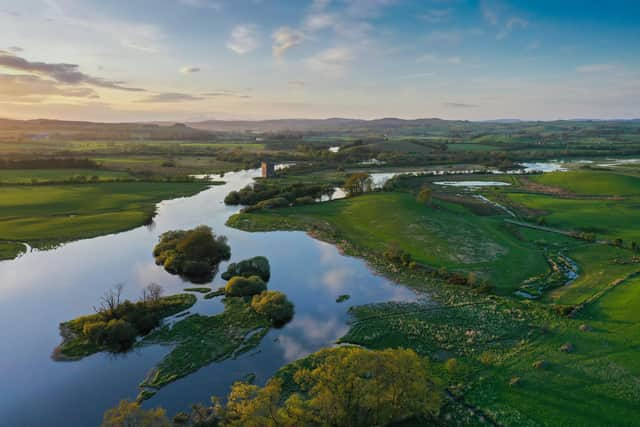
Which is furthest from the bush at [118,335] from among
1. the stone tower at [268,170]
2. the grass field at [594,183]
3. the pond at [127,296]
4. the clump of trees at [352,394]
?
the grass field at [594,183]

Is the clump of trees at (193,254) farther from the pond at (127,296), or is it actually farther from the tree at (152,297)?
the tree at (152,297)

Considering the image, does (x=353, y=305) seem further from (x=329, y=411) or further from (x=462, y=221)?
(x=462, y=221)

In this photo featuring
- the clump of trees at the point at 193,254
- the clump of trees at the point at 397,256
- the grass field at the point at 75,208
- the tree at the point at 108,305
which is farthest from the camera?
the grass field at the point at 75,208

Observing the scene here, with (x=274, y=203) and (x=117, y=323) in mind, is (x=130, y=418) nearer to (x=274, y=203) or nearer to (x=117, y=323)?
(x=117, y=323)

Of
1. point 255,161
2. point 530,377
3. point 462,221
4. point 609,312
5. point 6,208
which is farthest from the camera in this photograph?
point 255,161

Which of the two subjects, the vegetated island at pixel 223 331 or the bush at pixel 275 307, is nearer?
the vegetated island at pixel 223 331

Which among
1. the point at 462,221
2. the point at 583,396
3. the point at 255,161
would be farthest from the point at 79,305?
the point at 255,161

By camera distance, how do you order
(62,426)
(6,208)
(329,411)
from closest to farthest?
1. (329,411)
2. (62,426)
3. (6,208)

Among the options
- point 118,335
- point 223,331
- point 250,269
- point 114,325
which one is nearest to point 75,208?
point 250,269
